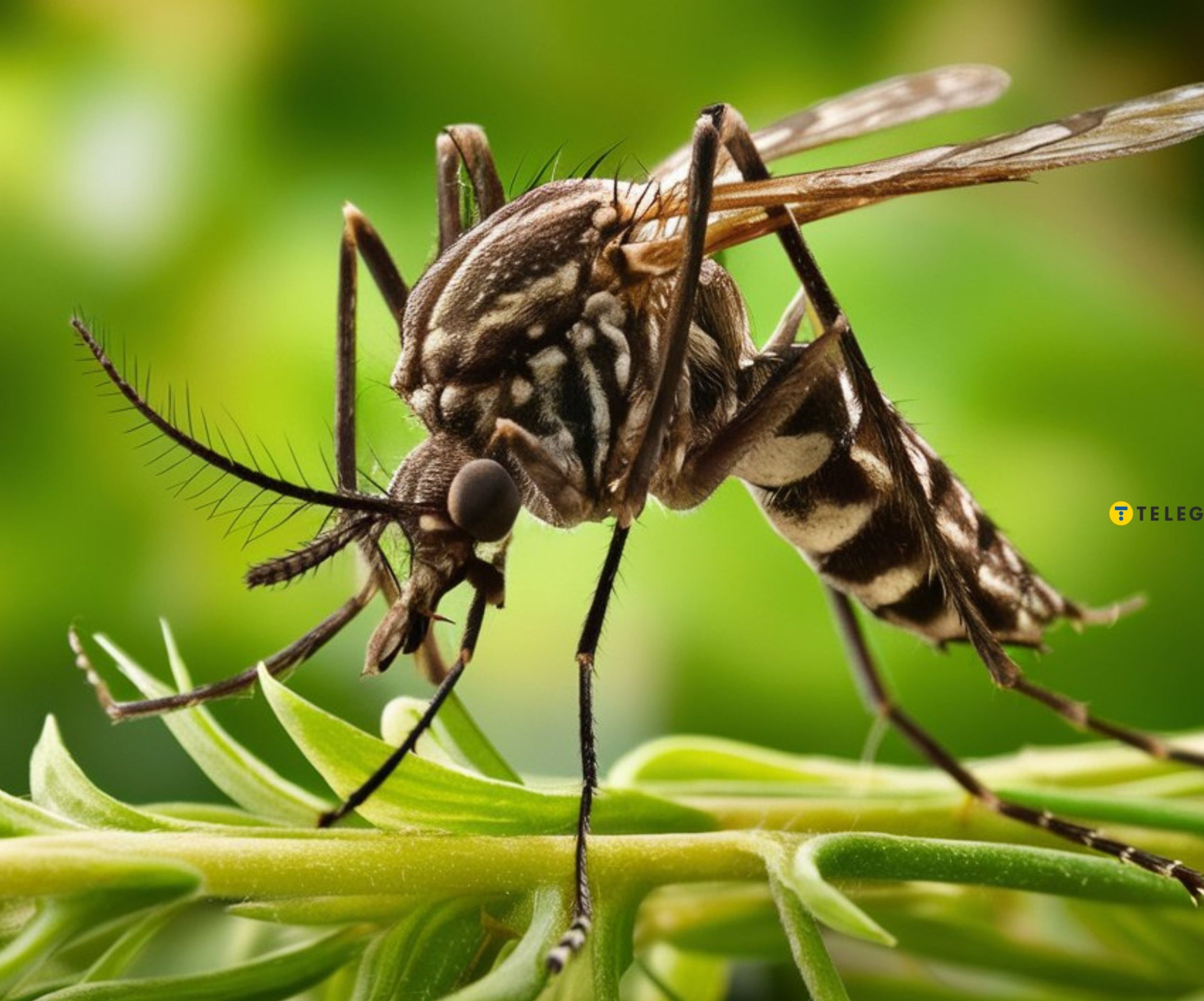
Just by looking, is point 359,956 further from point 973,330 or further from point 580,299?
point 973,330

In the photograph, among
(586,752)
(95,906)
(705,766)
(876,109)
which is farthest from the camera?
(876,109)

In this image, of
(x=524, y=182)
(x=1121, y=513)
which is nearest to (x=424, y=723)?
(x=524, y=182)

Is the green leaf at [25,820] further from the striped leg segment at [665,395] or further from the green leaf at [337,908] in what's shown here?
the striped leg segment at [665,395]

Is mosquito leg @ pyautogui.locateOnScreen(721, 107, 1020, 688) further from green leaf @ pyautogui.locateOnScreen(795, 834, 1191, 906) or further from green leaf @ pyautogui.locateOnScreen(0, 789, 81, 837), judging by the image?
green leaf @ pyautogui.locateOnScreen(0, 789, 81, 837)

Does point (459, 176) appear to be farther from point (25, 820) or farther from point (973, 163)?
point (25, 820)

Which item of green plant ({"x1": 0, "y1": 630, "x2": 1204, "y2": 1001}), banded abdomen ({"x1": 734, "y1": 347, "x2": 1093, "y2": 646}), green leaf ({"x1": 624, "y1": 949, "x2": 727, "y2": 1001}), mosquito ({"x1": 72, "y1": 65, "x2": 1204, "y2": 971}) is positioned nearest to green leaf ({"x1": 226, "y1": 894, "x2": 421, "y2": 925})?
green plant ({"x1": 0, "y1": 630, "x2": 1204, "y2": 1001})

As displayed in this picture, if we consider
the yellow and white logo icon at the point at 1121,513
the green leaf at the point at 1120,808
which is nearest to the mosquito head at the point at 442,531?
the green leaf at the point at 1120,808
